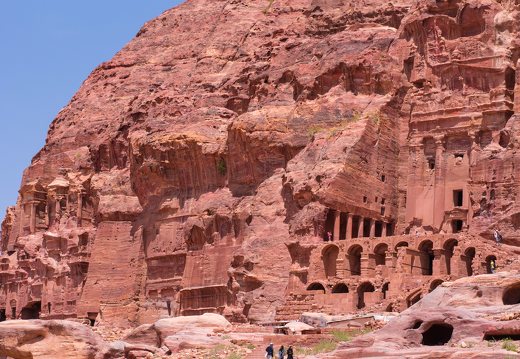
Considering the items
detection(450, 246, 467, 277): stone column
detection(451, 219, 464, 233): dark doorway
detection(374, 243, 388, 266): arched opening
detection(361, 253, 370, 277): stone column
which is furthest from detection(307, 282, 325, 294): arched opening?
detection(451, 219, 464, 233): dark doorway

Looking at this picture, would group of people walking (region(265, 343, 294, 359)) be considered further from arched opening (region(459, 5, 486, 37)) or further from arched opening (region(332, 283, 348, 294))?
arched opening (region(459, 5, 486, 37))

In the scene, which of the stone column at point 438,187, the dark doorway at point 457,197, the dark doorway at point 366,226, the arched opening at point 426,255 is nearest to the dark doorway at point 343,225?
the dark doorway at point 366,226

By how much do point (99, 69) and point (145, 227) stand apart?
31.4m

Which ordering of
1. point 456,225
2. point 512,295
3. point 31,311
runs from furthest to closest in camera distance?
1. point 31,311
2. point 456,225
3. point 512,295

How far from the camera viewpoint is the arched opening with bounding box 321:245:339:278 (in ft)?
279

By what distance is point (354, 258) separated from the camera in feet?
279

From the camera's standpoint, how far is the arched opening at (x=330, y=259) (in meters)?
84.9

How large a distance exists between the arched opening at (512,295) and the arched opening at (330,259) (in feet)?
104

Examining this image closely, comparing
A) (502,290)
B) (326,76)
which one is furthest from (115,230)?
(502,290)

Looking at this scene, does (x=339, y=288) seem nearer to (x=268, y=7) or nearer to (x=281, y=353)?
(x=281, y=353)

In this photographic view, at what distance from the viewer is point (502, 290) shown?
5297 cm

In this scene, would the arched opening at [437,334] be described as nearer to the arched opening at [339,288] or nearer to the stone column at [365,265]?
the stone column at [365,265]

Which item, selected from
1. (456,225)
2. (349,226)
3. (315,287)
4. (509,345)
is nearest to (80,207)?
(349,226)

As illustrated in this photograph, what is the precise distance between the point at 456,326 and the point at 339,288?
3435cm
